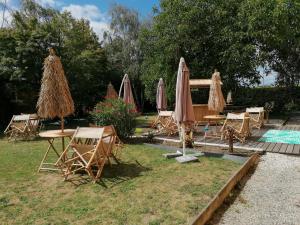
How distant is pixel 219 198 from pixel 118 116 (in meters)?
6.05

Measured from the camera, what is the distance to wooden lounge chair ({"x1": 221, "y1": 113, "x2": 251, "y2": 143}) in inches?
383

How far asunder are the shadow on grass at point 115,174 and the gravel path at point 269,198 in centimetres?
228

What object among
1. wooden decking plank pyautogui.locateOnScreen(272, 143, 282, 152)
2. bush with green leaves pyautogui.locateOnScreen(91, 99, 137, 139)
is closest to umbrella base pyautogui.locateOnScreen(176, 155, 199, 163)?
wooden decking plank pyautogui.locateOnScreen(272, 143, 282, 152)

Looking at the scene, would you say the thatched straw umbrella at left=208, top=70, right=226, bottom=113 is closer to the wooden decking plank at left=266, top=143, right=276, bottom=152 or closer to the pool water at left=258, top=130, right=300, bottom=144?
the pool water at left=258, top=130, right=300, bottom=144

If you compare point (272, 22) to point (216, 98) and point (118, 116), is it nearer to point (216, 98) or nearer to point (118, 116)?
point (216, 98)

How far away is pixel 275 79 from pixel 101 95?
13.0m

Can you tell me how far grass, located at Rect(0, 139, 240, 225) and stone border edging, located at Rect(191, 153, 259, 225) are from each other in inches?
7.5

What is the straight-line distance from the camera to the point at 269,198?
17.0 feet

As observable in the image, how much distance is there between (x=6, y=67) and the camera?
15758 millimetres

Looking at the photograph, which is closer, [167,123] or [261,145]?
[261,145]

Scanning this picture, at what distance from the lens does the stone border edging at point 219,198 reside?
4.10m

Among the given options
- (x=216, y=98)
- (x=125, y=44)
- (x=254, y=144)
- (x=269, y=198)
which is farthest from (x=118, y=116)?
(x=125, y=44)

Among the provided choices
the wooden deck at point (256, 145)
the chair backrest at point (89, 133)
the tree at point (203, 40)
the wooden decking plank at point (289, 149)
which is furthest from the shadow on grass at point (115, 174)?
the tree at point (203, 40)

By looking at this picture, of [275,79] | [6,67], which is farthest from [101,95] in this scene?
[275,79]
